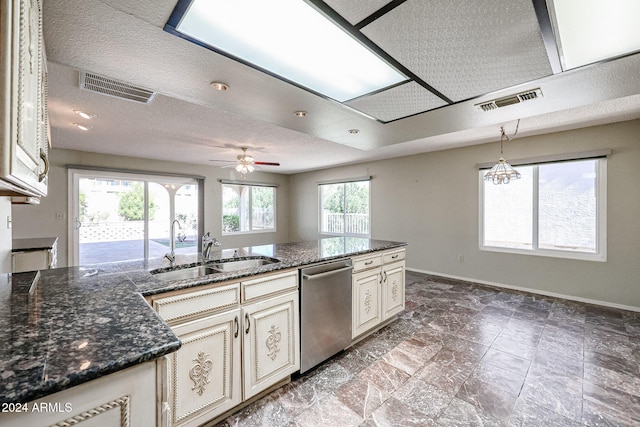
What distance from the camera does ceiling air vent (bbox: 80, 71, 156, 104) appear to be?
2.12 meters

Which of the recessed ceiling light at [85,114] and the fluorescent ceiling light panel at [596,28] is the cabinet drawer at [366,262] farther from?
the recessed ceiling light at [85,114]

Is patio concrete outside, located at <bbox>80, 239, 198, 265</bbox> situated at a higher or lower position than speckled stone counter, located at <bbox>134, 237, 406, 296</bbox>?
lower

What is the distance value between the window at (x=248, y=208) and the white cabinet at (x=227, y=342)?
5.42m

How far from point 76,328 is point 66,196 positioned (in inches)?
217

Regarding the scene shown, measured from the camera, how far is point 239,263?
7.34 ft

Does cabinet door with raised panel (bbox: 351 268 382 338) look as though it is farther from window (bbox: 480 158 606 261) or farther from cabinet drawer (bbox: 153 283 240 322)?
window (bbox: 480 158 606 261)

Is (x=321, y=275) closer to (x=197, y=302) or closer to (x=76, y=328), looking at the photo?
(x=197, y=302)

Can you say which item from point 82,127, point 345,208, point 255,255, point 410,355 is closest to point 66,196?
point 82,127

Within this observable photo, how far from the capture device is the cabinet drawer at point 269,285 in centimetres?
169

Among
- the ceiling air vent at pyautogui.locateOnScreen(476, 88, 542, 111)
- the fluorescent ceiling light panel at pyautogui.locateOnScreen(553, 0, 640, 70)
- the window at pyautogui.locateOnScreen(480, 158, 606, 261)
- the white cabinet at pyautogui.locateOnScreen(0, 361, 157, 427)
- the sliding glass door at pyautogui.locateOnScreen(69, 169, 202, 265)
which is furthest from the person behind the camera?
the sliding glass door at pyautogui.locateOnScreen(69, 169, 202, 265)

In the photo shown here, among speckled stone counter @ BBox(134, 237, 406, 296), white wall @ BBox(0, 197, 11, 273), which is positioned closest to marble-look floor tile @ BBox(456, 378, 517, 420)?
speckled stone counter @ BBox(134, 237, 406, 296)

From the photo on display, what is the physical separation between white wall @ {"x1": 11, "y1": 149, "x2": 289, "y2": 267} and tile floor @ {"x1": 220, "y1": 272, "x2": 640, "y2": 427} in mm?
5154

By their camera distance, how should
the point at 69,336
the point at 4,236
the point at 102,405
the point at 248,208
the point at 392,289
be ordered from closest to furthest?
the point at 102,405 < the point at 69,336 < the point at 4,236 < the point at 392,289 < the point at 248,208

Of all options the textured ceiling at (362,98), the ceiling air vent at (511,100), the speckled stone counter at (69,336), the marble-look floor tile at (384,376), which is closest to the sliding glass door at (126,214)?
the textured ceiling at (362,98)
